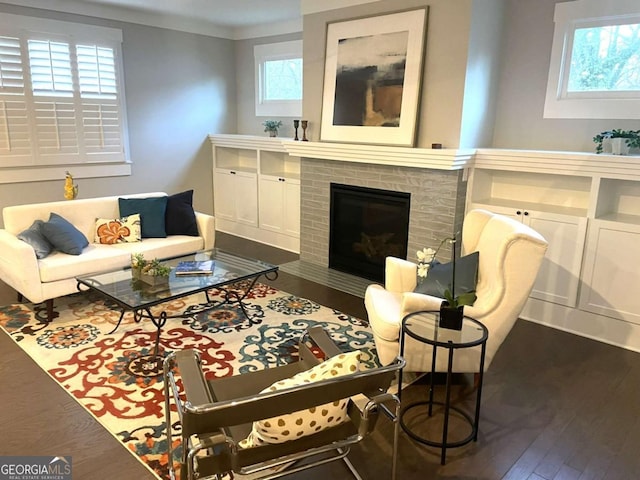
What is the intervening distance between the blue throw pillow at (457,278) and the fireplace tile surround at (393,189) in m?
1.14

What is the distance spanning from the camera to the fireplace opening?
4477 millimetres

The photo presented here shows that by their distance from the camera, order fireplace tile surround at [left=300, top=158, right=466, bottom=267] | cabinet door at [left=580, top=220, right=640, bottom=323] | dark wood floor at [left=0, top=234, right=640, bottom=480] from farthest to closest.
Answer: fireplace tile surround at [left=300, top=158, right=466, bottom=267] → cabinet door at [left=580, top=220, right=640, bottom=323] → dark wood floor at [left=0, top=234, right=640, bottom=480]

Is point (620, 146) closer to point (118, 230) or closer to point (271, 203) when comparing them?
point (271, 203)

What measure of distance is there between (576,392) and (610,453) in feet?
1.84

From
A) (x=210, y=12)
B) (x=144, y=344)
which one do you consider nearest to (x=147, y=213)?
(x=144, y=344)

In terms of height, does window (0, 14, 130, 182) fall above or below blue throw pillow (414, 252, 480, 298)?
above

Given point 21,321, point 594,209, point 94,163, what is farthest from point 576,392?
point 94,163

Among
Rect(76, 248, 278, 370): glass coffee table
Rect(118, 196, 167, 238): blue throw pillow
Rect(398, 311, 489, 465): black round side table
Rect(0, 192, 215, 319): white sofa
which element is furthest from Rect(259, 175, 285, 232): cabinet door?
Rect(398, 311, 489, 465): black round side table

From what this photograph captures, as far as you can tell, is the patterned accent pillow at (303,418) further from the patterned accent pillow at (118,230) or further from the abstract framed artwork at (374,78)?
the patterned accent pillow at (118,230)

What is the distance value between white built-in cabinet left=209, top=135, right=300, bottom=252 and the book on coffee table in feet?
6.93

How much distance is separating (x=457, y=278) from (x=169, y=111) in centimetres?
458

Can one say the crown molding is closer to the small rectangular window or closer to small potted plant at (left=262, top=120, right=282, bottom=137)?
small potted plant at (left=262, top=120, right=282, bottom=137)

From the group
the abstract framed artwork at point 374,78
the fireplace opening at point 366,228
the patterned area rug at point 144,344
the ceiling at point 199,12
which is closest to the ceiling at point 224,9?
the ceiling at point 199,12

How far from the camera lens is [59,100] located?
507cm
